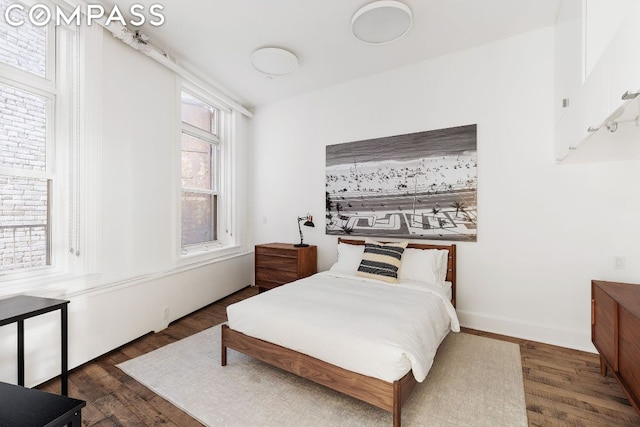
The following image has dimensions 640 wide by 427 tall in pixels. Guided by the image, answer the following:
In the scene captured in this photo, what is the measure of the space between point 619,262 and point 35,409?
12.3 feet

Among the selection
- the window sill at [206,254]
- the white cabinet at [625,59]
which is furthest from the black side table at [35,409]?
the white cabinet at [625,59]

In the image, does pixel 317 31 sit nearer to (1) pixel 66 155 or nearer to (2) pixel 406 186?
(2) pixel 406 186

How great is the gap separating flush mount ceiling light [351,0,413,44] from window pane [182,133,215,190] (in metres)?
2.41

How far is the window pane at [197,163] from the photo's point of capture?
11.5ft

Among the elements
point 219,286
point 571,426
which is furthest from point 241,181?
point 571,426

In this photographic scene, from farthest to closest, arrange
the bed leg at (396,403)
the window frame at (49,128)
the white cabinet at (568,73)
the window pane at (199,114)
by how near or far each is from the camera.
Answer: the window pane at (199,114), the window frame at (49,128), the white cabinet at (568,73), the bed leg at (396,403)

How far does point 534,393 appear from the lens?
1.84m

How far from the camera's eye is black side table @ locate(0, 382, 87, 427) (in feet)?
2.99

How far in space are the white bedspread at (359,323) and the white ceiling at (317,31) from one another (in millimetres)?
2375

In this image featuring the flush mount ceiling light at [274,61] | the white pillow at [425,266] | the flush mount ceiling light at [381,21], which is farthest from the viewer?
the flush mount ceiling light at [274,61]

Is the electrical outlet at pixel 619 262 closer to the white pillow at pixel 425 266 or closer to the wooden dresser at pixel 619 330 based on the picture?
the wooden dresser at pixel 619 330

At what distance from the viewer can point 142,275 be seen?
8.86 feet

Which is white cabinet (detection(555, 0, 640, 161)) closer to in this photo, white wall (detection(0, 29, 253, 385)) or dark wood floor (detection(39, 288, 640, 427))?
dark wood floor (detection(39, 288, 640, 427))

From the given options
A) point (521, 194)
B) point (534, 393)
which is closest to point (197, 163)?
point (521, 194)
